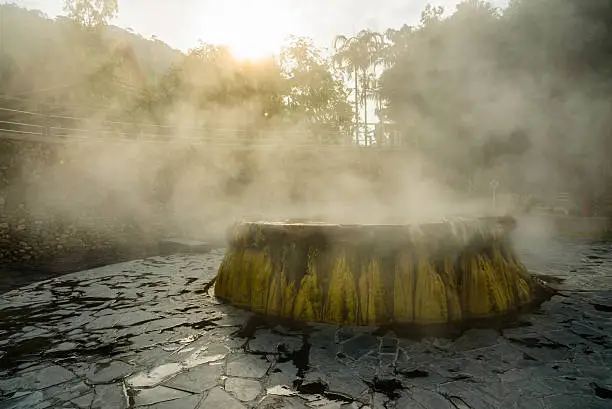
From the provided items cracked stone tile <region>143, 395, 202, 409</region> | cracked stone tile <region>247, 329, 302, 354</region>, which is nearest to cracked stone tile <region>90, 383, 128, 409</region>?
cracked stone tile <region>143, 395, 202, 409</region>

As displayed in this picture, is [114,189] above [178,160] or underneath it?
underneath

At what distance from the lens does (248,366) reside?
295cm

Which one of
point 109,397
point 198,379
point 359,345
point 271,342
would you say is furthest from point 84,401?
point 359,345

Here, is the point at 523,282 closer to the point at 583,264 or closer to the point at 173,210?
the point at 583,264

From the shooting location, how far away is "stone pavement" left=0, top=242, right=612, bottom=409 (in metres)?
2.46

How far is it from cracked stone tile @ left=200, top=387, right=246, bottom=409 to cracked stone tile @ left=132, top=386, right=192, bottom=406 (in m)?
0.16

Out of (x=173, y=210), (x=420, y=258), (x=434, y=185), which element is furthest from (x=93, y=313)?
(x=434, y=185)

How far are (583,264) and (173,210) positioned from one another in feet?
41.7

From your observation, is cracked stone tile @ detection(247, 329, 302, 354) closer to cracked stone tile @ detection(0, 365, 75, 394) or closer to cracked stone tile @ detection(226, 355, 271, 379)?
cracked stone tile @ detection(226, 355, 271, 379)

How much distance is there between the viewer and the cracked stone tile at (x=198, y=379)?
2.63m

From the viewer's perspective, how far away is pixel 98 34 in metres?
19.1

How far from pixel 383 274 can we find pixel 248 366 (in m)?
1.73

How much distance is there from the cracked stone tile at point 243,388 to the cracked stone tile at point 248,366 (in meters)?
0.08

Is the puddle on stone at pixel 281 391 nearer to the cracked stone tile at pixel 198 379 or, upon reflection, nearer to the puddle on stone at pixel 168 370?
the cracked stone tile at pixel 198 379
